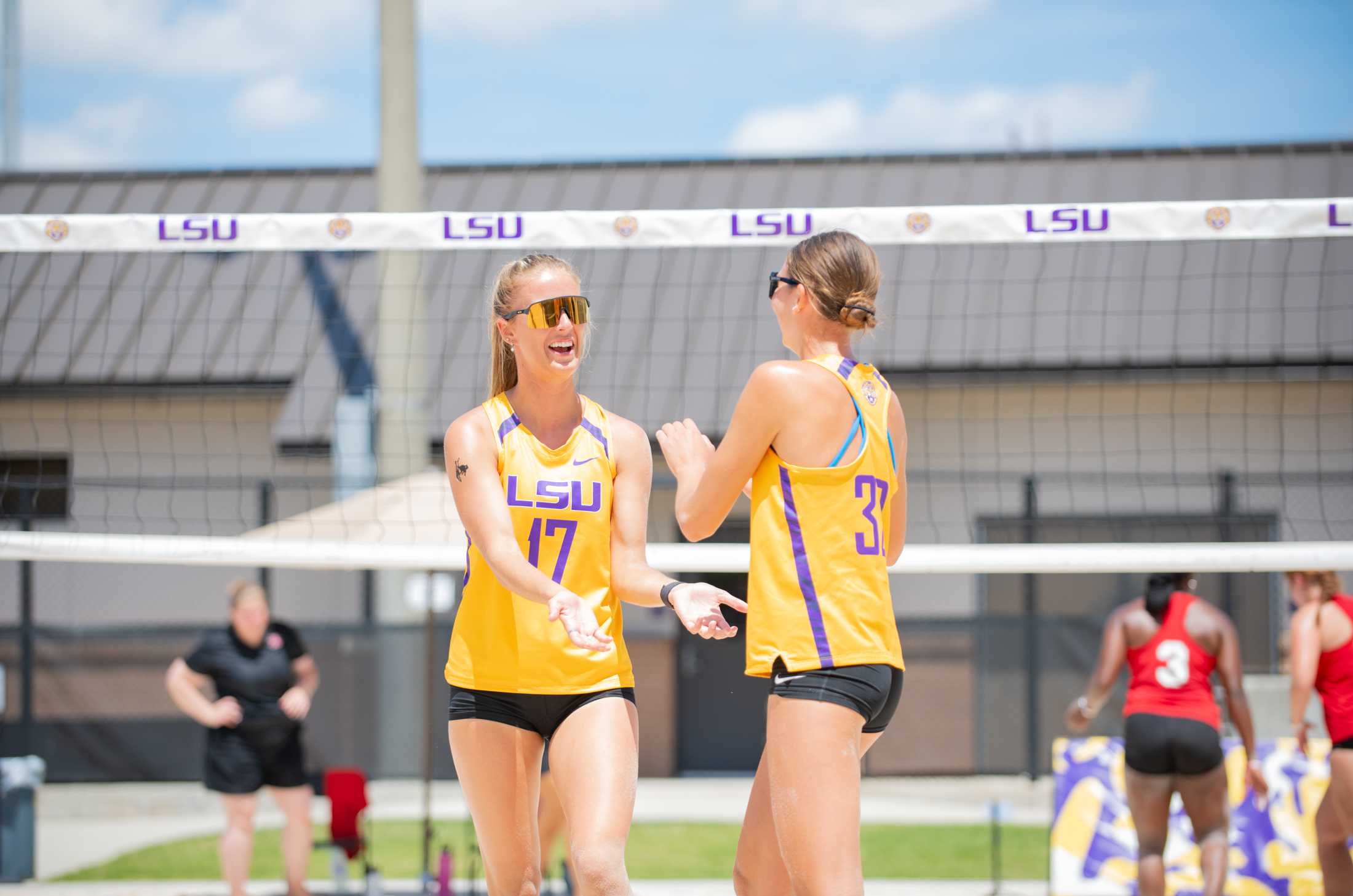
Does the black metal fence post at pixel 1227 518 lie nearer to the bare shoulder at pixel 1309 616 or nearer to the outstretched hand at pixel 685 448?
the bare shoulder at pixel 1309 616

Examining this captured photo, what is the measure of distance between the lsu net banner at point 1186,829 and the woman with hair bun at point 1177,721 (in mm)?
1062

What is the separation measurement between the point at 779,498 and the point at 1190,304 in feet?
37.5

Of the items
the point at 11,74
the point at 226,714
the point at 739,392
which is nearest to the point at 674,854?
the point at 226,714

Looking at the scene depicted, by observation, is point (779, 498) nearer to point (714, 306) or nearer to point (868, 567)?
point (868, 567)

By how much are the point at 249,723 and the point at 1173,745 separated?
177 inches

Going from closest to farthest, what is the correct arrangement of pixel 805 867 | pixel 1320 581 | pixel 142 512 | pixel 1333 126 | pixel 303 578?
pixel 805 867, pixel 1320 581, pixel 142 512, pixel 303 578, pixel 1333 126

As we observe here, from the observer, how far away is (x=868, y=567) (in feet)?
8.82

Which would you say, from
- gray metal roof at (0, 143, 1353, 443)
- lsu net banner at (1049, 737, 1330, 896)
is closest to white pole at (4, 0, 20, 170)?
gray metal roof at (0, 143, 1353, 443)

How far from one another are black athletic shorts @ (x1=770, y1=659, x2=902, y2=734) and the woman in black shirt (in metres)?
4.63

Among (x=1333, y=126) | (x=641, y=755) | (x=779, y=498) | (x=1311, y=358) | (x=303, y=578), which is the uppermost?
(x=1333, y=126)

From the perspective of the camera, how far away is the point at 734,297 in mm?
13391

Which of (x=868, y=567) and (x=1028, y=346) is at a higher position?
(x=1028, y=346)

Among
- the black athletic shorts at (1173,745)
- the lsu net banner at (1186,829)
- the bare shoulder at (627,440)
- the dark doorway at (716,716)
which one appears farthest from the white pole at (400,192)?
the bare shoulder at (627,440)

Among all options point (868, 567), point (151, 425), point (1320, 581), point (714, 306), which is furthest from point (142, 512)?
point (868, 567)
